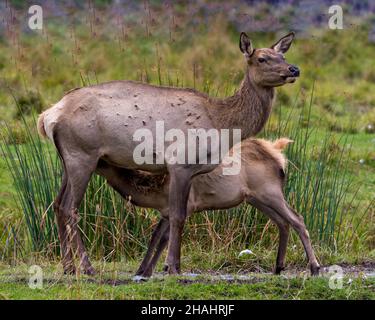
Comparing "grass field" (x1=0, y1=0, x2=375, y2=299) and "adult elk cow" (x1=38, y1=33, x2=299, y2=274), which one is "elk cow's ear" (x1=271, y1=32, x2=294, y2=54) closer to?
"adult elk cow" (x1=38, y1=33, x2=299, y2=274)

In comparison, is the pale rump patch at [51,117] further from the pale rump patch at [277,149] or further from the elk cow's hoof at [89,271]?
the pale rump patch at [277,149]

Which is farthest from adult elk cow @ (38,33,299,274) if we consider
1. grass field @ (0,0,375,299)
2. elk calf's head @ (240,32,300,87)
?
grass field @ (0,0,375,299)

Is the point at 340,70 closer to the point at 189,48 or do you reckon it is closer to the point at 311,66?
the point at 311,66

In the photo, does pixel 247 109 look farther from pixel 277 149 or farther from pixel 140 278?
pixel 140 278

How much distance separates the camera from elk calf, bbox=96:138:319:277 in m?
10.8

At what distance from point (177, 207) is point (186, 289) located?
53.0 inches

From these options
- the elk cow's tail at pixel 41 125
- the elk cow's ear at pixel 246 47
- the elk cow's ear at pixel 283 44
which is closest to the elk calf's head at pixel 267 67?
the elk cow's ear at pixel 246 47

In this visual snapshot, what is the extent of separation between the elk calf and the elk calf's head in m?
0.86

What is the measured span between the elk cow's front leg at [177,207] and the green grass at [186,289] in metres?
0.49

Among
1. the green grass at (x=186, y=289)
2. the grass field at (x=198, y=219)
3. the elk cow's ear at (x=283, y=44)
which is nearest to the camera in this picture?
the green grass at (x=186, y=289)

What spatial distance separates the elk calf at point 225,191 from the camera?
10.8 metres

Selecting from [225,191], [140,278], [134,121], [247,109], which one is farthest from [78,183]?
[247,109]
